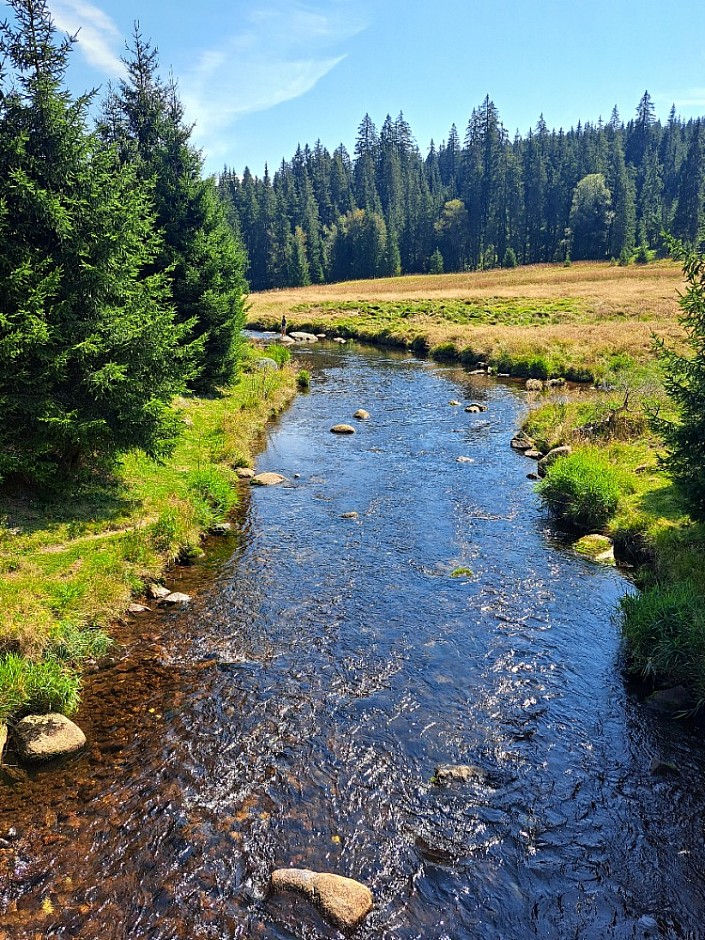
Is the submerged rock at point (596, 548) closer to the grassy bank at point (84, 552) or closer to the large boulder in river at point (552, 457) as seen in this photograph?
the large boulder in river at point (552, 457)

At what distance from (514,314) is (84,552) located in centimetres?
5712

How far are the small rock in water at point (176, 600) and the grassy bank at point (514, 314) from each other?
28.9m

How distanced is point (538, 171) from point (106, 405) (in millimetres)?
127547

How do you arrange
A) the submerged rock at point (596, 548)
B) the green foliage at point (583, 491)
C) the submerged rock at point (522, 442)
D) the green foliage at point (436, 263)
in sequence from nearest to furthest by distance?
the submerged rock at point (596, 548)
the green foliage at point (583, 491)
the submerged rock at point (522, 442)
the green foliage at point (436, 263)

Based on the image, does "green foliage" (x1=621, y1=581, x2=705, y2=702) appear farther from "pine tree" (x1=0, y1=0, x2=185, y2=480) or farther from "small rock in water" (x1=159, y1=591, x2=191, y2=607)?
"pine tree" (x1=0, y1=0, x2=185, y2=480)

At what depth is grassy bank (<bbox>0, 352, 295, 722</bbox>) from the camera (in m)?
10.2

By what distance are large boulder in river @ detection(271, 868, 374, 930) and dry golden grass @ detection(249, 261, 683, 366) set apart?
15.8 m

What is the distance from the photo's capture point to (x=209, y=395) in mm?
28844

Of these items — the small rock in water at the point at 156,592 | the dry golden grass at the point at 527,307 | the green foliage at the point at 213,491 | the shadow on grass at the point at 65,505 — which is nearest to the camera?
the small rock in water at the point at 156,592

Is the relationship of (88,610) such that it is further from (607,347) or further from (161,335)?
(607,347)

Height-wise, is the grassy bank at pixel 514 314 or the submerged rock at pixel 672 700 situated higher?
the grassy bank at pixel 514 314

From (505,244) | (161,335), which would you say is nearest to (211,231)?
(161,335)

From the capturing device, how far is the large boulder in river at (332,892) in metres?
6.90

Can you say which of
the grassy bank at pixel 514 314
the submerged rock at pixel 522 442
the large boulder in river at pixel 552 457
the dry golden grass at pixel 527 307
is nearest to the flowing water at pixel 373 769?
the large boulder in river at pixel 552 457
